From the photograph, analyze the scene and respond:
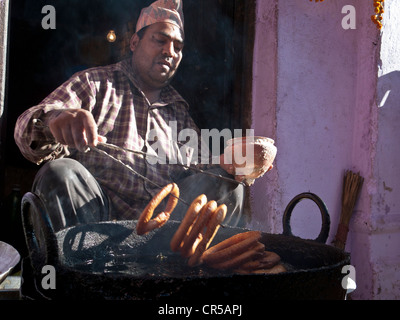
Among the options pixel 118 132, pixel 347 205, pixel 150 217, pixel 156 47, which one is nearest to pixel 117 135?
pixel 118 132

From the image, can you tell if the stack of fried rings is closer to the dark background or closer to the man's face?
the man's face

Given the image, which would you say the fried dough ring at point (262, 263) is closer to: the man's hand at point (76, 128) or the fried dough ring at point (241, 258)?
the fried dough ring at point (241, 258)

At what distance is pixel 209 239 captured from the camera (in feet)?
6.30

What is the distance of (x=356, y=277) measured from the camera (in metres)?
3.59

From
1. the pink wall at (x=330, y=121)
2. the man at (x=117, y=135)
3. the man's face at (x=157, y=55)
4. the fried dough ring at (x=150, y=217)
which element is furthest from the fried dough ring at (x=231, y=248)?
the man's face at (x=157, y=55)

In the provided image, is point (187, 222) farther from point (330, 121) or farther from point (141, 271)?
point (330, 121)

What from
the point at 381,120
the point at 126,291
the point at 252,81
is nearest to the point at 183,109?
the point at 252,81

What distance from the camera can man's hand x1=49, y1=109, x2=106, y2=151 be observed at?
6.58 ft

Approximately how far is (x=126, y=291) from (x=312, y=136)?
2.73 m

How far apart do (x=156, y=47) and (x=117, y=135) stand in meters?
0.87

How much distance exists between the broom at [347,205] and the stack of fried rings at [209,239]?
1.91m

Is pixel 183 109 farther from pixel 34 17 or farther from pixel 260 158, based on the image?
pixel 34 17

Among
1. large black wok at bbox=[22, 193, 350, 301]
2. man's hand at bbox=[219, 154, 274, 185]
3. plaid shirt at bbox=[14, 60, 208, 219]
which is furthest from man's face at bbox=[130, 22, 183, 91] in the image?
large black wok at bbox=[22, 193, 350, 301]

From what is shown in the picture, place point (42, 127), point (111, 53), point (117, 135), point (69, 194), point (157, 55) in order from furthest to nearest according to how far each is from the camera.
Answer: point (111, 53), point (157, 55), point (117, 135), point (42, 127), point (69, 194)
